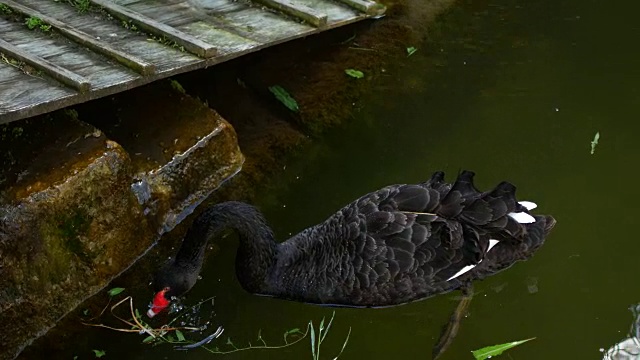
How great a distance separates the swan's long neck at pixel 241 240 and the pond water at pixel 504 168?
193 millimetres

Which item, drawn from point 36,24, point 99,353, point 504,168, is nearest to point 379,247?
point 504,168

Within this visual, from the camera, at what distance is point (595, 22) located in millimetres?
6043

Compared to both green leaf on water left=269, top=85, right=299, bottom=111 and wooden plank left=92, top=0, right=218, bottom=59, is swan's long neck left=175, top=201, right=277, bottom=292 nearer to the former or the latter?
wooden plank left=92, top=0, right=218, bottom=59

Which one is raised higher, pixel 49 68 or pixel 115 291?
pixel 49 68

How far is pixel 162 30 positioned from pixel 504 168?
2.01 metres

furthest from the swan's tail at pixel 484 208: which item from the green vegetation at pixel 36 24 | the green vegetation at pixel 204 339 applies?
the green vegetation at pixel 36 24

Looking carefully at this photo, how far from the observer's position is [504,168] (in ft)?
15.6

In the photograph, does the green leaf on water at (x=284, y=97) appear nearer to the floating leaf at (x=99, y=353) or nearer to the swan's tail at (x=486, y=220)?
the swan's tail at (x=486, y=220)

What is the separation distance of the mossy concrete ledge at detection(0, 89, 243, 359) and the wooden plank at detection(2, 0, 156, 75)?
1.23ft

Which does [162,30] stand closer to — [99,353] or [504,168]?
[99,353]

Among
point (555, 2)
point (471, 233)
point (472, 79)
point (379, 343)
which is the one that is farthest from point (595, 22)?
point (379, 343)

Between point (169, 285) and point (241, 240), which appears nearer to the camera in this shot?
point (169, 285)

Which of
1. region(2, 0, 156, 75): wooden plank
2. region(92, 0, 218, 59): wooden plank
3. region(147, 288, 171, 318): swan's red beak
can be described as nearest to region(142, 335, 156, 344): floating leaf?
region(147, 288, 171, 318): swan's red beak

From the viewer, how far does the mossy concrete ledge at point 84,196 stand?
3.75 m
